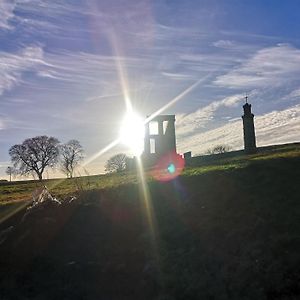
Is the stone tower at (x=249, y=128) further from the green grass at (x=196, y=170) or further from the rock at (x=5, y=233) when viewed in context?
the rock at (x=5, y=233)

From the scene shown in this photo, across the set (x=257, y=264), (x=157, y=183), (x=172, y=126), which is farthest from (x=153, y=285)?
(x=172, y=126)

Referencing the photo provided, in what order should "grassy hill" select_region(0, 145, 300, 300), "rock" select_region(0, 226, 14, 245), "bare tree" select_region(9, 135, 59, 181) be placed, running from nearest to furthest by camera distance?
"grassy hill" select_region(0, 145, 300, 300), "rock" select_region(0, 226, 14, 245), "bare tree" select_region(9, 135, 59, 181)

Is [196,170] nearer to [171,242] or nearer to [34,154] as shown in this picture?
[171,242]

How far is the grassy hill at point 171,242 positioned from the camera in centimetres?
1147

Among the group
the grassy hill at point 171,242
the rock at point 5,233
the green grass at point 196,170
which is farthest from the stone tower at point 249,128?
the rock at point 5,233

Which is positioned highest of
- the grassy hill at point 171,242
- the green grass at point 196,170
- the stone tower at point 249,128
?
the stone tower at point 249,128

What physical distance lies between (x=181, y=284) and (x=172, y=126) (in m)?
29.9

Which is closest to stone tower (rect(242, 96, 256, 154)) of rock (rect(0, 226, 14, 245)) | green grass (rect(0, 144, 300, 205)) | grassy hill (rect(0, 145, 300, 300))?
green grass (rect(0, 144, 300, 205))

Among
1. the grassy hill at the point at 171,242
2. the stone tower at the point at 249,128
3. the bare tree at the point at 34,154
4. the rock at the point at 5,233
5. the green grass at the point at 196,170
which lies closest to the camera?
the grassy hill at the point at 171,242

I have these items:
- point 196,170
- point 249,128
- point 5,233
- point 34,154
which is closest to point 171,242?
point 5,233

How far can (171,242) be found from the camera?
559 inches

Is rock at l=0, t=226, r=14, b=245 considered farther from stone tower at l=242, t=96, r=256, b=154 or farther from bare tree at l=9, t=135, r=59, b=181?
bare tree at l=9, t=135, r=59, b=181

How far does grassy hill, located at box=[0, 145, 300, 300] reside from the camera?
1147cm

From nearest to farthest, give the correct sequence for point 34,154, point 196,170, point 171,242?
point 171,242
point 196,170
point 34,154
